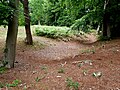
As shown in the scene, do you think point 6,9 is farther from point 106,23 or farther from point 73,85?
point 106,23

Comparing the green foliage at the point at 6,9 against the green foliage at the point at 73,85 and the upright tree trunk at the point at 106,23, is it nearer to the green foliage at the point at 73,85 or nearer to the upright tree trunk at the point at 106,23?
the green foliage at the point at 73,85

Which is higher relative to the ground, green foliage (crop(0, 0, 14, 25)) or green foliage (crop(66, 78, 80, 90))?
green foliage (crop(0, 0, 14, 25))

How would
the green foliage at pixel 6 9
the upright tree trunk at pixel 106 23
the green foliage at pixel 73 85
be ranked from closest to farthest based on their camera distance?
the green foliage at pixel 73 85 → the green foliage at pixel 6 9 → the upright tree trunk at pixel 106 23

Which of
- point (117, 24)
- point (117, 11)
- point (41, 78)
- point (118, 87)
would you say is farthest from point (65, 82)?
point (117, 24)

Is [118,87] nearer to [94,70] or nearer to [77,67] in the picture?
[94,70]

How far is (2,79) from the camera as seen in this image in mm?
7152

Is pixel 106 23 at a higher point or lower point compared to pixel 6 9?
lower

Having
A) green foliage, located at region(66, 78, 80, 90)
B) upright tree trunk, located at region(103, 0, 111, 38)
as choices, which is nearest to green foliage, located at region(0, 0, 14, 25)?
green foliage, located at region(66, 78, 80, 90)

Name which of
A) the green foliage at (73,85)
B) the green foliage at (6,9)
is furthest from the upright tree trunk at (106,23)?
the green foliage at (73,85)

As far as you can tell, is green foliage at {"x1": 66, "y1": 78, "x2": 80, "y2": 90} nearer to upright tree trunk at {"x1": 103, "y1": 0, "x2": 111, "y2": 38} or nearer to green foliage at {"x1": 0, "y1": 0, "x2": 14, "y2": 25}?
green foliage at {"x1": 0, "y1": 0, "x2": 14, "y2": 25}

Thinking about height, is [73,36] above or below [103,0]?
below

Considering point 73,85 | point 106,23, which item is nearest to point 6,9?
point 73,85

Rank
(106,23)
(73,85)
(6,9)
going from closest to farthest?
(73,85)
(6,9)
(106,23)

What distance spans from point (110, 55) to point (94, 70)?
2223 mm
